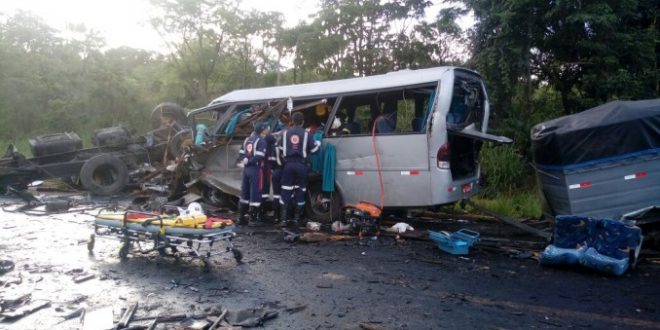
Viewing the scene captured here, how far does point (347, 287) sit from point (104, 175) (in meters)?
9.15

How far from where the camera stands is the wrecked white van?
6.76 metres

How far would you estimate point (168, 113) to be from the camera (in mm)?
13297

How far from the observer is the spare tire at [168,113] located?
1321cm

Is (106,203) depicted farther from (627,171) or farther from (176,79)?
(176,79)

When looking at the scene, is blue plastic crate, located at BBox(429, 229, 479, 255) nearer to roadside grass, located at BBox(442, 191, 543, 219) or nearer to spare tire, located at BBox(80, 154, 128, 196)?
roadside grass, located at BBox(442, 191, 543, 219)

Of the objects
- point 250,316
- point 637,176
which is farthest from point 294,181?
Answer: point 637,176

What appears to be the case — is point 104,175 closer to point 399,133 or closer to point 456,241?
point 399,133

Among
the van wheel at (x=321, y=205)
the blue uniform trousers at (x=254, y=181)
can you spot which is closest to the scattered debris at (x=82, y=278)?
the blue uniform trousers at (x=254, y=181)

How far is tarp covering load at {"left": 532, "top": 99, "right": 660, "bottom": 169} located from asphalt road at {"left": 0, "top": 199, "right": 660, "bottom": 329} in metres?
1.29

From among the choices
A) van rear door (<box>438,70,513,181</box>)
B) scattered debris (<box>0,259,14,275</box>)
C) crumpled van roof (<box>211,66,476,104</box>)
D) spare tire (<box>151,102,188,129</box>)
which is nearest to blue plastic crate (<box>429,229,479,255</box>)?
van rear door (<box>438,70,513,181</box>)

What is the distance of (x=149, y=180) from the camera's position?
12.0 m

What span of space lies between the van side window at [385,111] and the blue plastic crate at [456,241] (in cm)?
155

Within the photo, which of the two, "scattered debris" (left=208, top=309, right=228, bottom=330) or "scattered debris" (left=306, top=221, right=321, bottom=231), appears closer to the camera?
"scattered debris" (left=208, top=309, right=228, bottom=330)

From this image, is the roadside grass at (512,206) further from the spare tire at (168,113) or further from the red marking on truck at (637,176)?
the spare tire at (168,113)
